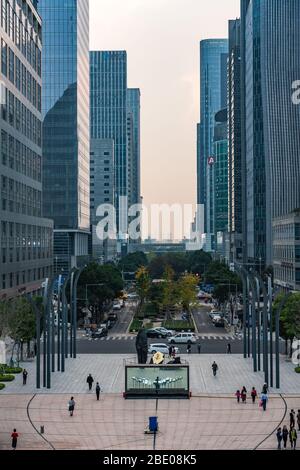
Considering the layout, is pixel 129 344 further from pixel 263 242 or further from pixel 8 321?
pixel 263 242

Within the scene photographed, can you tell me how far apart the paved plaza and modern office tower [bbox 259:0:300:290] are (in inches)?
3908

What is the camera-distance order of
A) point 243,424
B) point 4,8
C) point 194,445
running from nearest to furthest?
point 194,445 → point 243,424 → point 4,8

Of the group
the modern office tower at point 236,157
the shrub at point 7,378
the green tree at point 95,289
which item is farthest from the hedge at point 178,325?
the modern office tower at point 236,157

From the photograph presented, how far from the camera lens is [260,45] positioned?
5965 inches

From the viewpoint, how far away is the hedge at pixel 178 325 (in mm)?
83875

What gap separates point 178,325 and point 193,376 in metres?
35.9

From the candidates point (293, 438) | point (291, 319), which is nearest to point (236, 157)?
point (291, 319)

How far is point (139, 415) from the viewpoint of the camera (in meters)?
38.8

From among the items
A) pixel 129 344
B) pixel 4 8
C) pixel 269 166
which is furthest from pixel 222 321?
pixel 269 166

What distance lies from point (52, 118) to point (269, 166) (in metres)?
52.1

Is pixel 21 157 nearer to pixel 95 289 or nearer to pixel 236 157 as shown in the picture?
pixel 95 289

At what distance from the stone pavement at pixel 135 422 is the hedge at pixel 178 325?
39.8m

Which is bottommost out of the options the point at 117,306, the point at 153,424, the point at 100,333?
the point at 100,333

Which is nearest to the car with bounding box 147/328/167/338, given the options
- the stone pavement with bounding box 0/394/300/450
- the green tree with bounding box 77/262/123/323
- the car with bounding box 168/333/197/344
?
the car with bounding box 168/333/197/344
